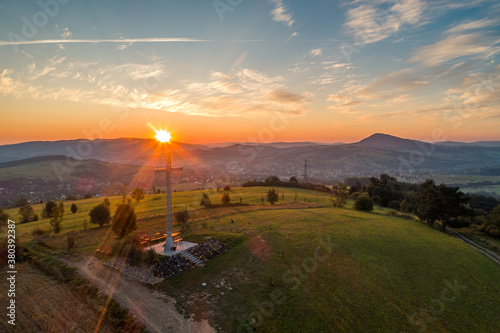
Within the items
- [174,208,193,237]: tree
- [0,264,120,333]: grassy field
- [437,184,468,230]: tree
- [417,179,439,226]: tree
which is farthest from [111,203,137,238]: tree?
[437,184,468,230]: tree

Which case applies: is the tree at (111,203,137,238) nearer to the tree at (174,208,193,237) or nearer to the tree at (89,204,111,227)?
the tree at (174,208,193,237)

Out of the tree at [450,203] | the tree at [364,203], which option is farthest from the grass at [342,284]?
the tree at [364,203]

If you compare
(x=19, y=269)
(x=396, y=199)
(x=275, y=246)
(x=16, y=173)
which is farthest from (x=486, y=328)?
(x=16, y=173)

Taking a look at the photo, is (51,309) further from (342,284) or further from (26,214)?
(26,214)

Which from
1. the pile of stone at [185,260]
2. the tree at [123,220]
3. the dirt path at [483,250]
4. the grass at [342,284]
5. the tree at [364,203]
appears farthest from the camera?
the tree at [364,203]

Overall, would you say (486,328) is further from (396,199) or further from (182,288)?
(396,199)

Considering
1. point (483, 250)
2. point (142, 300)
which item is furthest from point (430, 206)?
point (142, 300)

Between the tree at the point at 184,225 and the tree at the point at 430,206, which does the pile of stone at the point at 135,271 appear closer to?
the tree at the point at 184,225
